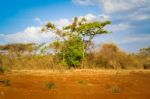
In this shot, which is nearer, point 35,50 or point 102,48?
point 102,48

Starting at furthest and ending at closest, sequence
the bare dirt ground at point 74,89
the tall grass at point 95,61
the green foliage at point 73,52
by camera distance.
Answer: the tall grass at point 95,61 < the green foliage at point 73,52 < the bare dirt ground at point 74,89

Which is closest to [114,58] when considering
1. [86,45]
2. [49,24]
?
[86,45]

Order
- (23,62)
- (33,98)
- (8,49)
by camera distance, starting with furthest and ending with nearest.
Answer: (8,49) → (23,62) → (33,98)

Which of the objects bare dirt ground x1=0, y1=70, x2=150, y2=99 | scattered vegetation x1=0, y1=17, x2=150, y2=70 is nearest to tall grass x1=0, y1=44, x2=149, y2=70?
scattered vegetation x1=0, y1=17, x2=150, y2=70

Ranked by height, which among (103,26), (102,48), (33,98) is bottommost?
(33,98)

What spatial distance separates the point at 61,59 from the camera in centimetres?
3481

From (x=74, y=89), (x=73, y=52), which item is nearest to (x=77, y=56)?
(x=73, y=52)

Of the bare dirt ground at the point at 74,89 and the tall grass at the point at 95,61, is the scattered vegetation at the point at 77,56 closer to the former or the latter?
the tall grass at the point at 95,61

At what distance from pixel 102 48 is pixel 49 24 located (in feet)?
21.6

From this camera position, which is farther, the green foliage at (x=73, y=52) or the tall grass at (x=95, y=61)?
the tall grass at (x=95, y=61)

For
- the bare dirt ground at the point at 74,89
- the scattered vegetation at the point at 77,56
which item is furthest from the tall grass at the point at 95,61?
the bare dirt ground at the point at 74,89

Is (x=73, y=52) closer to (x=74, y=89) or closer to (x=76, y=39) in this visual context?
(x=76, y=39)

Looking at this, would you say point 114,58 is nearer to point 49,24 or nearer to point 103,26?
point 103,26

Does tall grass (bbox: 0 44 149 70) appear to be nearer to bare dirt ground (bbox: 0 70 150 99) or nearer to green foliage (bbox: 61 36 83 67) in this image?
green foliage (bbox: 61 36 83 67)
